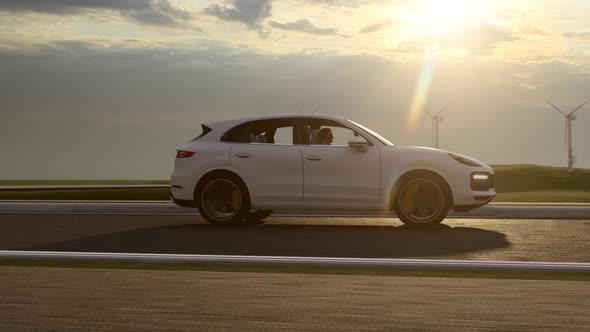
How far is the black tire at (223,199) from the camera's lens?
15000mm

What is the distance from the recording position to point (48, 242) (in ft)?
41.3

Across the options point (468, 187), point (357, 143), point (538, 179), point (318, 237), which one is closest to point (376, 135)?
point (357, 143)

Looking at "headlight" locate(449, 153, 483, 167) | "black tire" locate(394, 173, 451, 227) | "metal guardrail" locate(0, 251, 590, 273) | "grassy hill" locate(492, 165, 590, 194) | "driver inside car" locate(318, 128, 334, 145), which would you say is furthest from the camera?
"grassy hill" locate(492, 165, 590, 194)

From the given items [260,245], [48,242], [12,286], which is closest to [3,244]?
[48,242]

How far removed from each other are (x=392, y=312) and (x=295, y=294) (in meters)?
1.11

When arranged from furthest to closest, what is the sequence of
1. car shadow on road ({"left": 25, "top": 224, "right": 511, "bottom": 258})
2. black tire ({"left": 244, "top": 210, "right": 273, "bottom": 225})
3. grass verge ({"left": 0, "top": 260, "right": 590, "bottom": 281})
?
black tire ({"left": 244, "top": 210, "right": 273, "bottom": 225}) → car shadow on road ({"left": 25, "top": 224, "right": 511, "bottom": 258}) → grass verge ({"left": 0, "top": 260, "right": 590, "bottom": 281})

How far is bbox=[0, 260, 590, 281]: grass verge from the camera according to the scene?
343 inches

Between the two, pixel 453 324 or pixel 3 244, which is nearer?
pixel 453 324

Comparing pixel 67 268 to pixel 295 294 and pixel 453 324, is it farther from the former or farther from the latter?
pixel 453 324

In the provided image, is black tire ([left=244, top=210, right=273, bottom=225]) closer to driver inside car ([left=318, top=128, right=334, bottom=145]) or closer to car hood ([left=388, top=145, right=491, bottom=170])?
driver inside car ([left=318, top=128, right=334, bottom=145])

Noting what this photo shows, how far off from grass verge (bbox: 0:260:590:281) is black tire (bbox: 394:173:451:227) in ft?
17.7

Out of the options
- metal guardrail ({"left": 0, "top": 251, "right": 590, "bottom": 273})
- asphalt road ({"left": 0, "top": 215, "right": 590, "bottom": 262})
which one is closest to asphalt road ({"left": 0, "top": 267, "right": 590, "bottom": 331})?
metal guardrail ({"left": 0, "top": 251, "right": 590, "bottom": 273})

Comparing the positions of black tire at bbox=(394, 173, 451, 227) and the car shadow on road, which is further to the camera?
black tire at bbox=(394, 173, 451, 227)

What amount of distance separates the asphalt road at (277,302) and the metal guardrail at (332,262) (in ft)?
1.91
